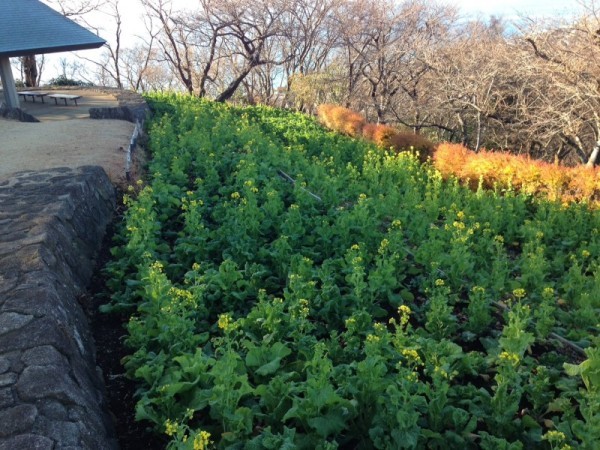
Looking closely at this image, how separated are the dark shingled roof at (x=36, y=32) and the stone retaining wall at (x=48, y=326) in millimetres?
10620

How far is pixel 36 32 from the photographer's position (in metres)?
16.2

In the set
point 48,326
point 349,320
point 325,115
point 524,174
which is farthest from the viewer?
point 325,115

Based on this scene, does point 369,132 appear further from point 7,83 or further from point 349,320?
point 349,320

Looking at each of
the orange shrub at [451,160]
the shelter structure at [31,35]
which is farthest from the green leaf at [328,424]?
the shelter structure at [31,35]

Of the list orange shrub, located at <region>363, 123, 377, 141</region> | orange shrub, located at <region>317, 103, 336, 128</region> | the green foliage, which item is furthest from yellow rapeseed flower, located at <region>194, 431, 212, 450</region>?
orange shrub, located at <region>317, 103, 336, 128</region>

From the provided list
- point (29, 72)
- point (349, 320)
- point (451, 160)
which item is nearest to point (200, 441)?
point (349, 320)

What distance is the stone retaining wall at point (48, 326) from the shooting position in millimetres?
3020

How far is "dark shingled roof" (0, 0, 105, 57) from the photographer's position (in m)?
15.3

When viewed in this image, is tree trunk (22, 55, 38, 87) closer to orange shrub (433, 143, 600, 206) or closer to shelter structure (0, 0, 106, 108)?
shelter structure (0, 0, 106, 108)

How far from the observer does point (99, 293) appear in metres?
5.45

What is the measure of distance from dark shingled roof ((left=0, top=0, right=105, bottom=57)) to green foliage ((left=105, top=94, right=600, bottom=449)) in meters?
8.99

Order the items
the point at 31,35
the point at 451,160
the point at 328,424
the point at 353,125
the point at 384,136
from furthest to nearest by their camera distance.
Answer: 1. the point at 353,125
2. the point at 31,35
3. the point at 384,136
4. the point at 451,160
5. the point at 328,424

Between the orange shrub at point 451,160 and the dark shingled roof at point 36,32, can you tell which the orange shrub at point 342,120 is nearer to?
the orange shrub at point 451,160

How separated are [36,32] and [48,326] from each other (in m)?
15.5
